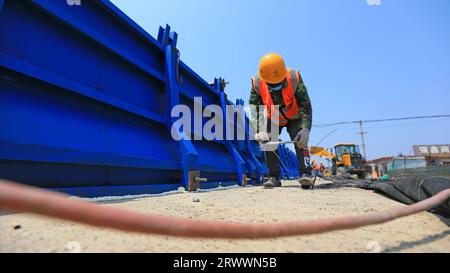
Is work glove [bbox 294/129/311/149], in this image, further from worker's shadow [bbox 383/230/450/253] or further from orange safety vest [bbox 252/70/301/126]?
worker's shadow [bbox 383/230/450/253]

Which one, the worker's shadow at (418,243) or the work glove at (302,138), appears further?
the work glove at (302,138)

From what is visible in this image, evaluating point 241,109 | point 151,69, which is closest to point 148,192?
point 151,69

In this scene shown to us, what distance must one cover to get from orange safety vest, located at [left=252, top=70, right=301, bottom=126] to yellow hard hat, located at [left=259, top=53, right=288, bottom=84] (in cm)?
14

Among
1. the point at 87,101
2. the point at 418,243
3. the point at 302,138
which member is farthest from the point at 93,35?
the point at 302,138

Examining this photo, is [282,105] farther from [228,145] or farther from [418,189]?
[418,189]

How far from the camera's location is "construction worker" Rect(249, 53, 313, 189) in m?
3.55

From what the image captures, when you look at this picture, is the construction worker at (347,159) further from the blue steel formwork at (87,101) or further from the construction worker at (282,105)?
the blue steel formwork at (87,101)

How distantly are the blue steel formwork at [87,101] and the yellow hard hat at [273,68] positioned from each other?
3.84 feet

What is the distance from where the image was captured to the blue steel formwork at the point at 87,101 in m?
1.68

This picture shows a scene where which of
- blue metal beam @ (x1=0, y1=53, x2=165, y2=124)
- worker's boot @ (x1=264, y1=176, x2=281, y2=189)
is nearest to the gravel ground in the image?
blue metal beam @ (x1=0, y1=53, x2=165, y2=124)

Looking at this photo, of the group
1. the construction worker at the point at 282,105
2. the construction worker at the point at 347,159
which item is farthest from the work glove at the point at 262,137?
the construction worker at the point at 347,159

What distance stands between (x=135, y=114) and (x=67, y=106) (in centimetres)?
82

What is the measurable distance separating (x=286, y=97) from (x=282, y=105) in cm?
18
